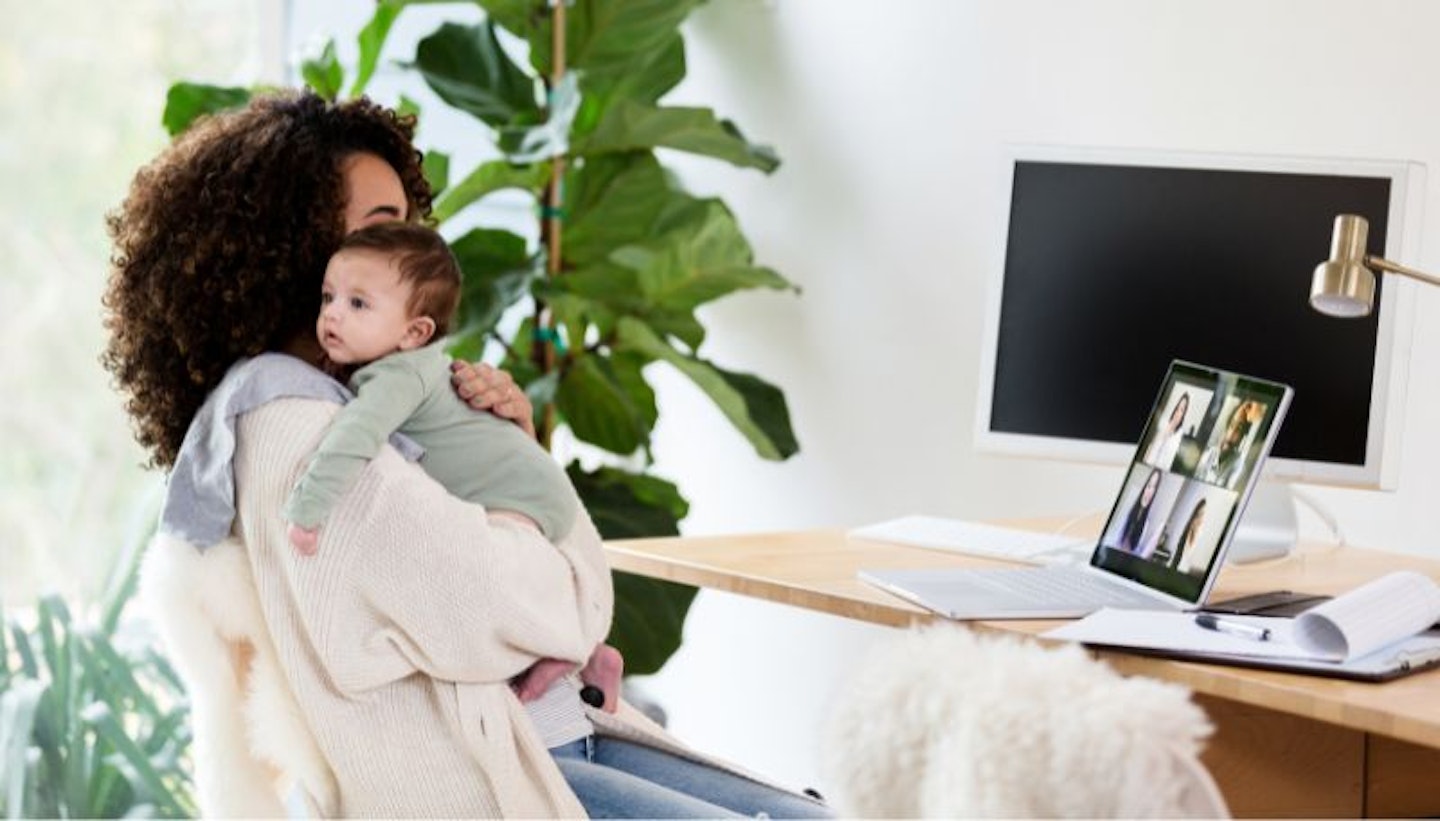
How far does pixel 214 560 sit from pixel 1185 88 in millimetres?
1669

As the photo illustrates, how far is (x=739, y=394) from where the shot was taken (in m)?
3.09

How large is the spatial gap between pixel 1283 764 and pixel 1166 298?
0.67 m

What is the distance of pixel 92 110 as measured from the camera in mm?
3486

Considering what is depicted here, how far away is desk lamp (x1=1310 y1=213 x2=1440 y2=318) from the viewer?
5.97 feet

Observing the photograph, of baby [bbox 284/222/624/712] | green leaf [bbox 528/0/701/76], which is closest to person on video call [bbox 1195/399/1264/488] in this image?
baby [bbox 284/222/624/712]

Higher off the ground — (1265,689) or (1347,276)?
(1347,276)

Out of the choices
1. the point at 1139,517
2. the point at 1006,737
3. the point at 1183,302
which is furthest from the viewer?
the point at 1183,302

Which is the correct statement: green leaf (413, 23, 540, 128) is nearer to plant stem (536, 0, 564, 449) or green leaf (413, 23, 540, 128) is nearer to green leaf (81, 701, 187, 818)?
plant stem (536, 0, 564, 449)

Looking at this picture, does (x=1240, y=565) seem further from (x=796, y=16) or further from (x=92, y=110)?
(x=92, y=110)

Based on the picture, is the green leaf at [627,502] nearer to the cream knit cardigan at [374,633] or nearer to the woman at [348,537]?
the woman at [348,537]

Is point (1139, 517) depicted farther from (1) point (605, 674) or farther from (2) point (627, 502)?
(2) point (627, 502)

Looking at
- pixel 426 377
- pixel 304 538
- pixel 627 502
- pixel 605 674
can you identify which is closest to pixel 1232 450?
pixel 605 674

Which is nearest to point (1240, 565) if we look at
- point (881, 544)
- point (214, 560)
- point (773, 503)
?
point (881, 544)

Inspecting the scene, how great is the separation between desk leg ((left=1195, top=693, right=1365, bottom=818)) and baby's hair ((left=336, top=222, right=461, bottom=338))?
31.0 inches
